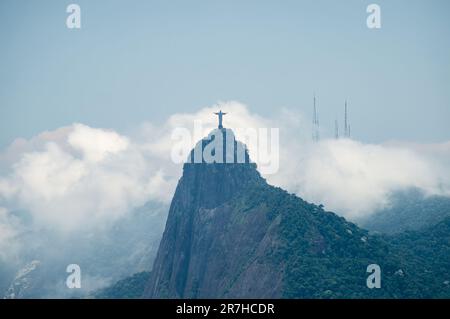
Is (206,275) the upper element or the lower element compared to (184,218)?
lower

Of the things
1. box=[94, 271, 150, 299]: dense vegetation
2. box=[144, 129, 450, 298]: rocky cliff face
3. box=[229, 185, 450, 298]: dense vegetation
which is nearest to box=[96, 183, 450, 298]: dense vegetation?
box=[229, 185, 450, 298]: dense vegetation

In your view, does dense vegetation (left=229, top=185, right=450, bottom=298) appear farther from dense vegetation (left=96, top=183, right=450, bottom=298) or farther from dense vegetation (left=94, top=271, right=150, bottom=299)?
dense vegetation (left=94, top=271, right=150, bottom=299)

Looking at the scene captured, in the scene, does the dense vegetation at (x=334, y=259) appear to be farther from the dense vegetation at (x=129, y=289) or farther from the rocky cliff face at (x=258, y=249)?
the dense vegetation at (x=129, y=289)

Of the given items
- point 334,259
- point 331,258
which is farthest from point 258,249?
point 334,259

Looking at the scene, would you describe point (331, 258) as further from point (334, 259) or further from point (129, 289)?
point (129, 289)
